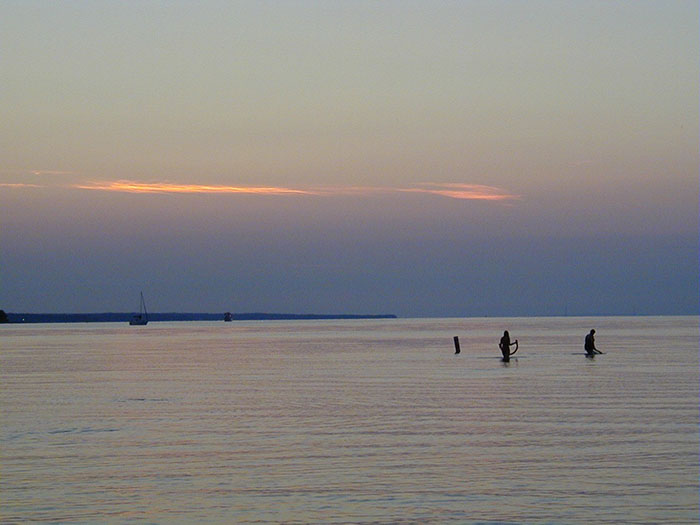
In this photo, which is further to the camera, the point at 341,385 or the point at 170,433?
the point at 341,385

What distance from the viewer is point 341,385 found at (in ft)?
153

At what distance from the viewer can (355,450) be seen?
2547 centimetres

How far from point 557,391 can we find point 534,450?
16757 mm

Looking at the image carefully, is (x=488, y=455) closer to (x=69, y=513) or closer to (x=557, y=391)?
(x=69, y=513)

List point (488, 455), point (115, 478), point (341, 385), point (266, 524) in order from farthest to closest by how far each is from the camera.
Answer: point (341, 385) → point (488, 455) → point (115, 478) → point (266, 524)

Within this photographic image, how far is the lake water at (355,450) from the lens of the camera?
18.8 meters

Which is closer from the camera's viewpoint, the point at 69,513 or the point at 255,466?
the point at 69,513

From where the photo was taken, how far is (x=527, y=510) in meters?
18.4

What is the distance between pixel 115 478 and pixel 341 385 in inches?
989

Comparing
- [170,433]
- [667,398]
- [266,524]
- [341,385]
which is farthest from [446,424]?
[341,385]

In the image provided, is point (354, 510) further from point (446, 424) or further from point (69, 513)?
point (446, 424)

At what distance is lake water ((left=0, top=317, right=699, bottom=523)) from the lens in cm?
1881

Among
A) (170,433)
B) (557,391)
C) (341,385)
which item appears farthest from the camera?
(341,385)

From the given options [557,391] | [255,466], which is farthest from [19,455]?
[557,391]
